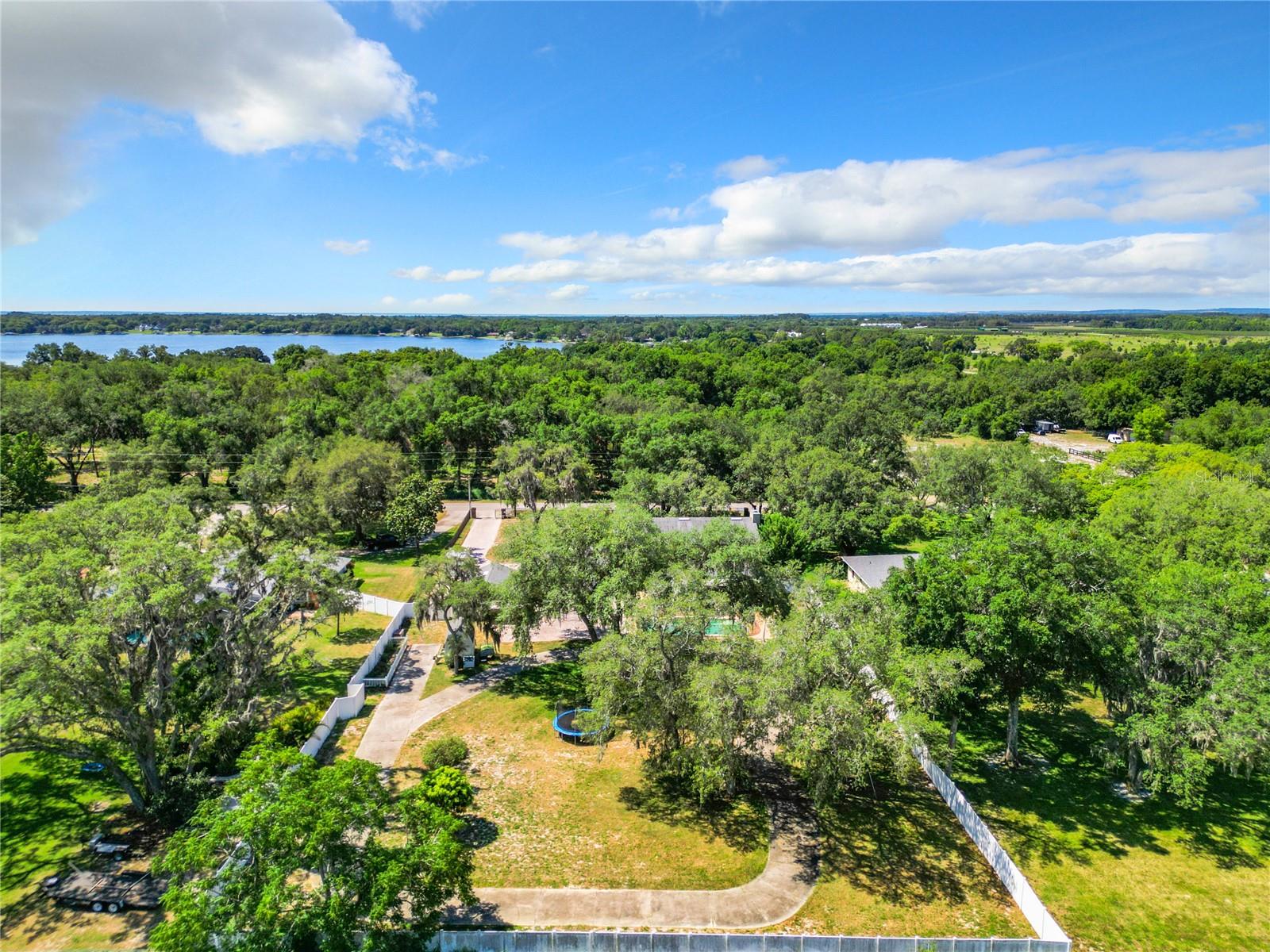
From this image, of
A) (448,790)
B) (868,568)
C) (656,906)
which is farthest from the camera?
(868,568)

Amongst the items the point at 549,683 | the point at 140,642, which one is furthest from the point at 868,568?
the point at 140,642

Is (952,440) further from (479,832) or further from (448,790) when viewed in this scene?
(448,790)

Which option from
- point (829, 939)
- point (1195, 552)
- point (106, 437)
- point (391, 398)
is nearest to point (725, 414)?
point (391, 398)

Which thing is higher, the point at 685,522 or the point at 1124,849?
the point at 685,522

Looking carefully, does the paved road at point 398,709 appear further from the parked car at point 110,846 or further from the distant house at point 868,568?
the distant house at point 868,568

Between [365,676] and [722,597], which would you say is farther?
[365,676]

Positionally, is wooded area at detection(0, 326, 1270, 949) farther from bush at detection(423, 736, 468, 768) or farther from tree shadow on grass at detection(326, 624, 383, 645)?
bush at detection(423, 736, 468, 768)
